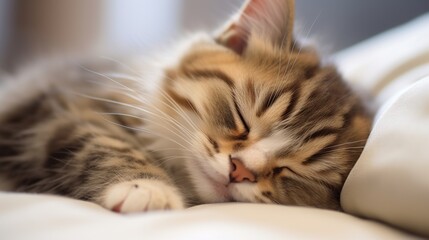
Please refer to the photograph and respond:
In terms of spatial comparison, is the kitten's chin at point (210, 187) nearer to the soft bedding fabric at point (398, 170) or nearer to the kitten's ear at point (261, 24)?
the soft bedding fabric at point (398, 170)

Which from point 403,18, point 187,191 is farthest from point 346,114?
point 403,18

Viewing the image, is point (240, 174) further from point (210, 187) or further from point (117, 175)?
point (117, 175)

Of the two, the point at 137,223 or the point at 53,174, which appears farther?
the point at 53,174

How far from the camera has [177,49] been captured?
4.76 feet

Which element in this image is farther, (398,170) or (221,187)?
(221,187)

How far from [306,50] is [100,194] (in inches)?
25.8

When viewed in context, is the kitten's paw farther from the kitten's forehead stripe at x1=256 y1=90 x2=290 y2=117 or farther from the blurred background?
the blurred background

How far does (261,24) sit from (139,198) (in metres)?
0.60

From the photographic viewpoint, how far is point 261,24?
4.04 ft

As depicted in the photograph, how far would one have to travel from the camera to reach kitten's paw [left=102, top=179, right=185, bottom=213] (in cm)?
89

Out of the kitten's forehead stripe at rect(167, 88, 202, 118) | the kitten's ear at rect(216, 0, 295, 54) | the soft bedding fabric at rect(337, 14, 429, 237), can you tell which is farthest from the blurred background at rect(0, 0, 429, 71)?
the soft bedding fabric at rect(337, 14, 429, 237)

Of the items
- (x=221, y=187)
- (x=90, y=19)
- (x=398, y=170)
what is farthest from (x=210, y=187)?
(x=90, y=19)

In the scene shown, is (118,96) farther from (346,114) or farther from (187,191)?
(346,114)

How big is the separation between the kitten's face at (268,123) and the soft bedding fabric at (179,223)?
0.14 m
